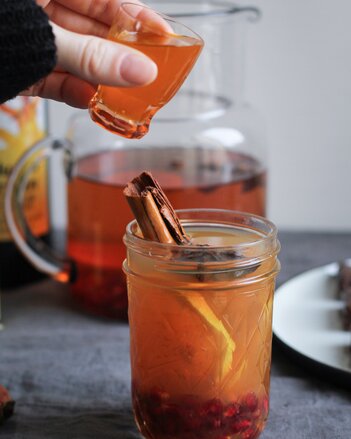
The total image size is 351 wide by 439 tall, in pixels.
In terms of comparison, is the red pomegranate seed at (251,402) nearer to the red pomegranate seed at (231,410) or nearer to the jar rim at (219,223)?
the red pomegranate seed at (231,410)

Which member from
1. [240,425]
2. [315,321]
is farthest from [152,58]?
[315,321]

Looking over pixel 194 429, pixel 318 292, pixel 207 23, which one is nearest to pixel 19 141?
pixel 207 23

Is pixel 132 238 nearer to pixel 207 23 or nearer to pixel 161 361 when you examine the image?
pixel 161 361

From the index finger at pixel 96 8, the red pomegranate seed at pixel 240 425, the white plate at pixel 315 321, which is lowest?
the white plate at pixel 315 321

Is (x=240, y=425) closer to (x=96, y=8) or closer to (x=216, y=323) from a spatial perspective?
(x=216, y=323)

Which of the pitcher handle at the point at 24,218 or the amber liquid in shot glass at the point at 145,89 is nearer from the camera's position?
the amber liquid in shot glass at the point at 145,89

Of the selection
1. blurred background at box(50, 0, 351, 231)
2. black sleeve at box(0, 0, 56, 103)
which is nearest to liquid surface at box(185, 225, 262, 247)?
black sleeve at box(0, 0, 56, 103)

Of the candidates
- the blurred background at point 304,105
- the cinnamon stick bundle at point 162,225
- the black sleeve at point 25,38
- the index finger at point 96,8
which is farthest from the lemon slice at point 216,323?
the blurred background at point 304,105
